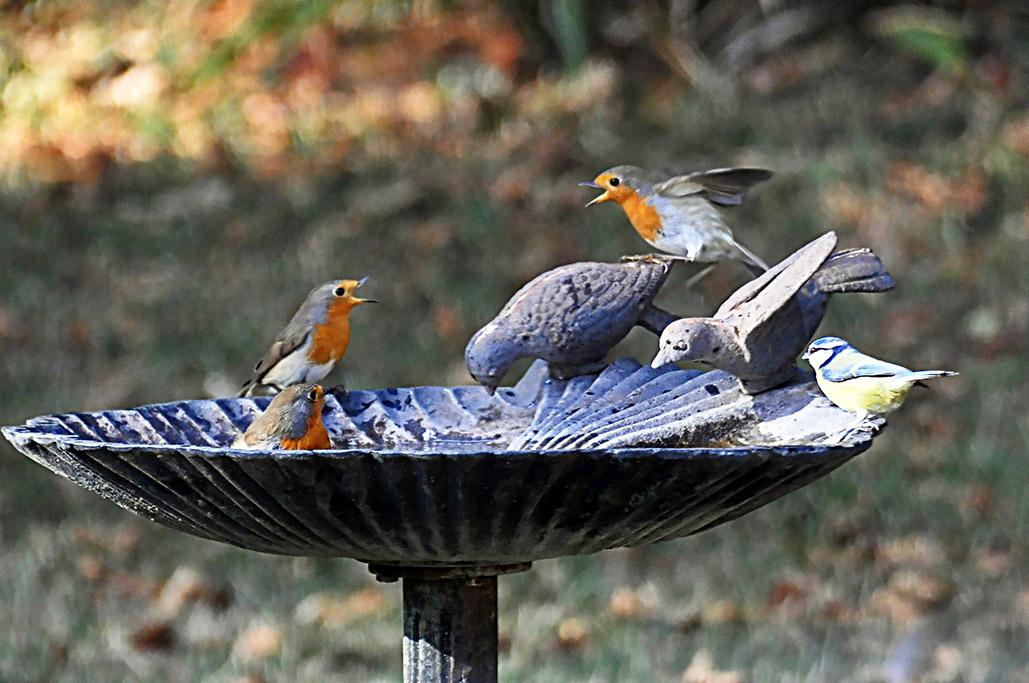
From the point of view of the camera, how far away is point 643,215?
322 centimetres

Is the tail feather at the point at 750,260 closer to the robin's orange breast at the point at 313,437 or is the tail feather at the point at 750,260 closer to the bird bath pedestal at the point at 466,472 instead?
the bird bath pedestal at the point at 466,472

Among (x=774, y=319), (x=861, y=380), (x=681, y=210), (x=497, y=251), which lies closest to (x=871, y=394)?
(x=861, y=380)

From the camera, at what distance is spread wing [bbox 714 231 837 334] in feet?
8.05

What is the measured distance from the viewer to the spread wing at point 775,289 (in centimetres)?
245

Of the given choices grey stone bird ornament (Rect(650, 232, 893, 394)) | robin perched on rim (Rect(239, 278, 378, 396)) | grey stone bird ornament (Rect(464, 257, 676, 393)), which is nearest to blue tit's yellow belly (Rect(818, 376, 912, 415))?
grey stone bird ornament (Rect(650, 232, 893, 394))

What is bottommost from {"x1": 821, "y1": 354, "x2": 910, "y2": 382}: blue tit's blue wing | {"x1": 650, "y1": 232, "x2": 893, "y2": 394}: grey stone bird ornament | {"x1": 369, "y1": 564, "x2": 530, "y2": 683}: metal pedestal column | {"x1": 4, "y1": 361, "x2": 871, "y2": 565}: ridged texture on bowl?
{"x1": 369, "y1": 564, "x2": 530, "y2": 683}: metal pedestal column

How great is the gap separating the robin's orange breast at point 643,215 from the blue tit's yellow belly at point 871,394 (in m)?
0.80

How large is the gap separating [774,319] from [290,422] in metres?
0.79

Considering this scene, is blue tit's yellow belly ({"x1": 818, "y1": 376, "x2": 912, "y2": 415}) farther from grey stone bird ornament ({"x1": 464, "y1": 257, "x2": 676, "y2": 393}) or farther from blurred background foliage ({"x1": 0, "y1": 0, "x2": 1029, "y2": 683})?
blurred background foliage ({"x1": 0, "y1": 0, "x2": 1029, "y2": 683})

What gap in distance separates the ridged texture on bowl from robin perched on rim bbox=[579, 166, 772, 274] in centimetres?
46

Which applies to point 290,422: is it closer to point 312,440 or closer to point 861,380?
point 312,440

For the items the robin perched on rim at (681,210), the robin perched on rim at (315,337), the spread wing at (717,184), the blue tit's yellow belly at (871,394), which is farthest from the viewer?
the robin perched on rim at (315,337)

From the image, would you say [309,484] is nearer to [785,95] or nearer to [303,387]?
[303,387]

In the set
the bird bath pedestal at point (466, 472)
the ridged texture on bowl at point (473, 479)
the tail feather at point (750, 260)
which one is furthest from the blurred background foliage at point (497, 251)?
the ridged texture on bowl at point (473, 479)
